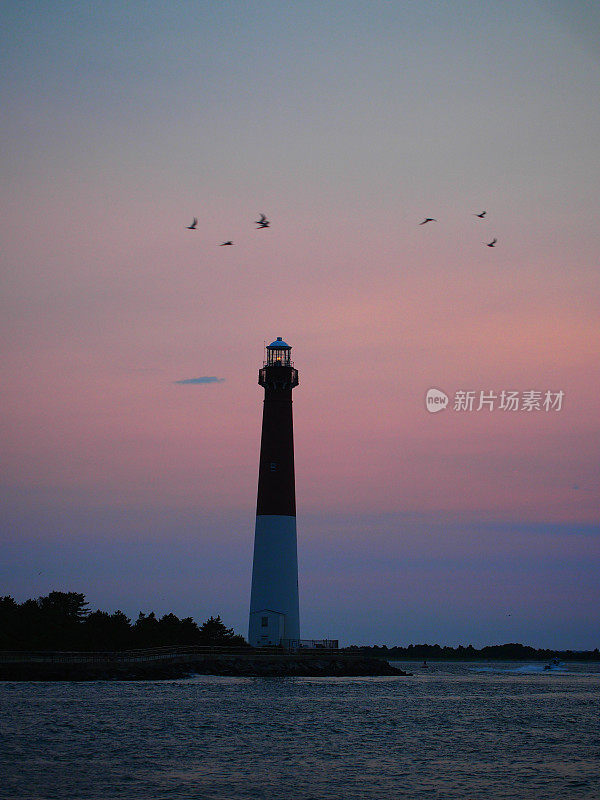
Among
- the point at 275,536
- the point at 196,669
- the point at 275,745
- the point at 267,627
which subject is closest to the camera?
the point at 275,745

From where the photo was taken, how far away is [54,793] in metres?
23.5

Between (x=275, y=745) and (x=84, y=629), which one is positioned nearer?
(x=275, y=745)

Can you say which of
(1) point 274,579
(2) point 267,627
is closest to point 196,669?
(2) point 267,627

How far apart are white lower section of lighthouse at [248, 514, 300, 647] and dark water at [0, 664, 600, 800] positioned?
6.11 meters

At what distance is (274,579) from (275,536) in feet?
8.27

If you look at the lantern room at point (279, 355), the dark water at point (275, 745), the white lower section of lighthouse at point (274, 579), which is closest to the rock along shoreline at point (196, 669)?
the dark water at point (275, 745)

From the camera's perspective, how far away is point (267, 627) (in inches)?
2363

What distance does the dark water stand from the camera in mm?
25438

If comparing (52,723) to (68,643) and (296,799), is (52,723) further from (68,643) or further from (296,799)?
(68,643)

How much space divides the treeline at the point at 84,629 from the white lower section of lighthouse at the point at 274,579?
5556 mm

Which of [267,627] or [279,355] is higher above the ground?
[279,355]

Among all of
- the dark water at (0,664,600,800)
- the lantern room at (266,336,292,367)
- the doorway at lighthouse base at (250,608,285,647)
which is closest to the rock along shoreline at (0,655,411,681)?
the dark water at (0,664,600,800)

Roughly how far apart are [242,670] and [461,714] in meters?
15.3

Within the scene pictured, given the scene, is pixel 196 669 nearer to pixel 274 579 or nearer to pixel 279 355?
pixel 274 579
